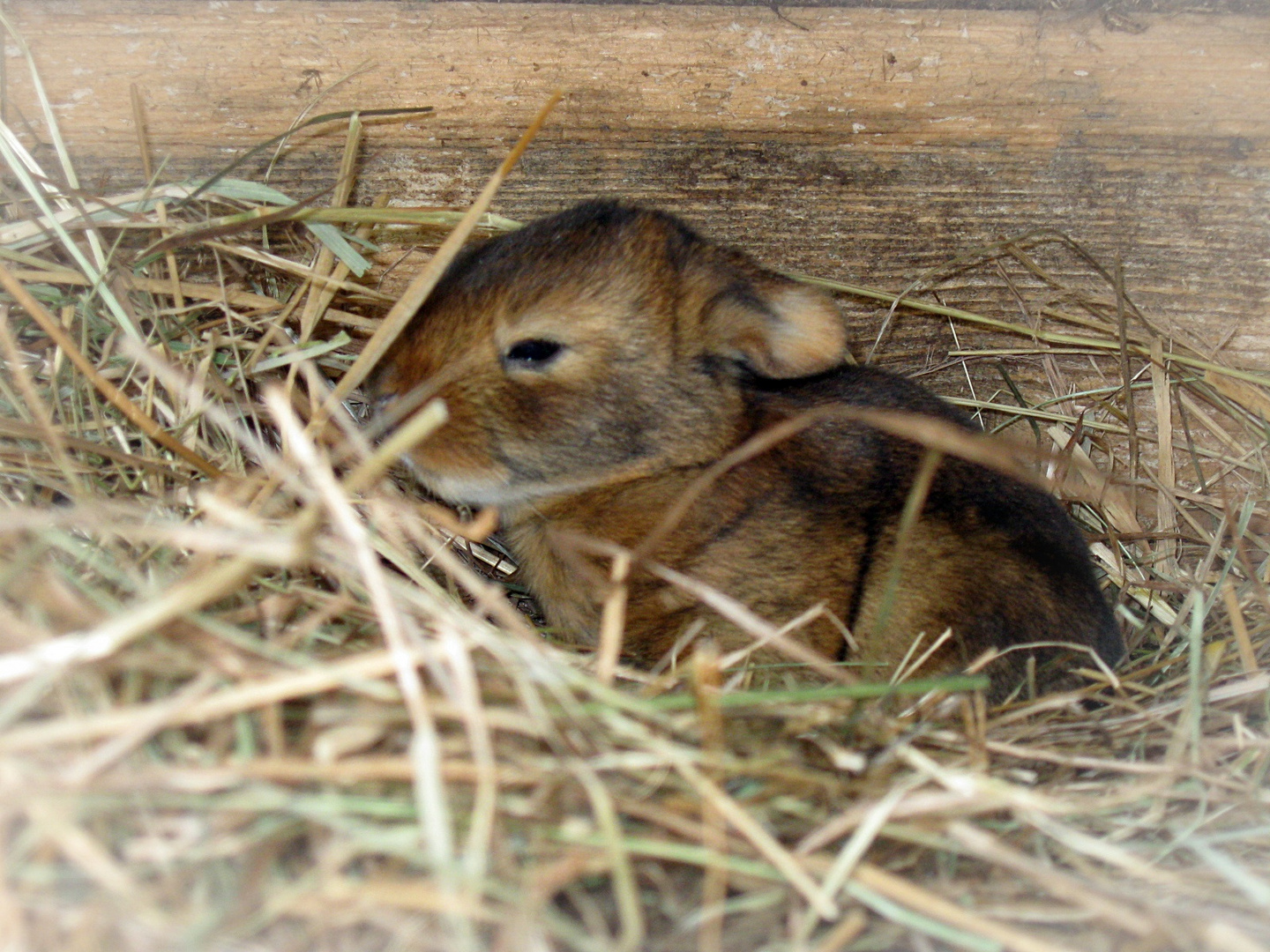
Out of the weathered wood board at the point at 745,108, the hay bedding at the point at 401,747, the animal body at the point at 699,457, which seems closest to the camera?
the hay bedding at the point at 401,747

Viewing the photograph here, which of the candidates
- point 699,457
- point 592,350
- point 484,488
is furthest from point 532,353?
point 699,457

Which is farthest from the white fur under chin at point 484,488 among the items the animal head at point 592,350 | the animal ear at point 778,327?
the animal ear at point 778,327

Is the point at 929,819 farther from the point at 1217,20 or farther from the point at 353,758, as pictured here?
the point at 1217,20

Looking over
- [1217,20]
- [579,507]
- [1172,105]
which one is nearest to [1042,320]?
[1172,105]

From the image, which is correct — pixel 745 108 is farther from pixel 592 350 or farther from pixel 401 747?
pixel 401 747

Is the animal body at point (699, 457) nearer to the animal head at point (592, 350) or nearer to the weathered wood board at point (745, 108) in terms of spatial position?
the animal head at point (592, 350)

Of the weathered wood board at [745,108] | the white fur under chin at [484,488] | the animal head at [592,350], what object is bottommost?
the white fur under chin at [484,488]
